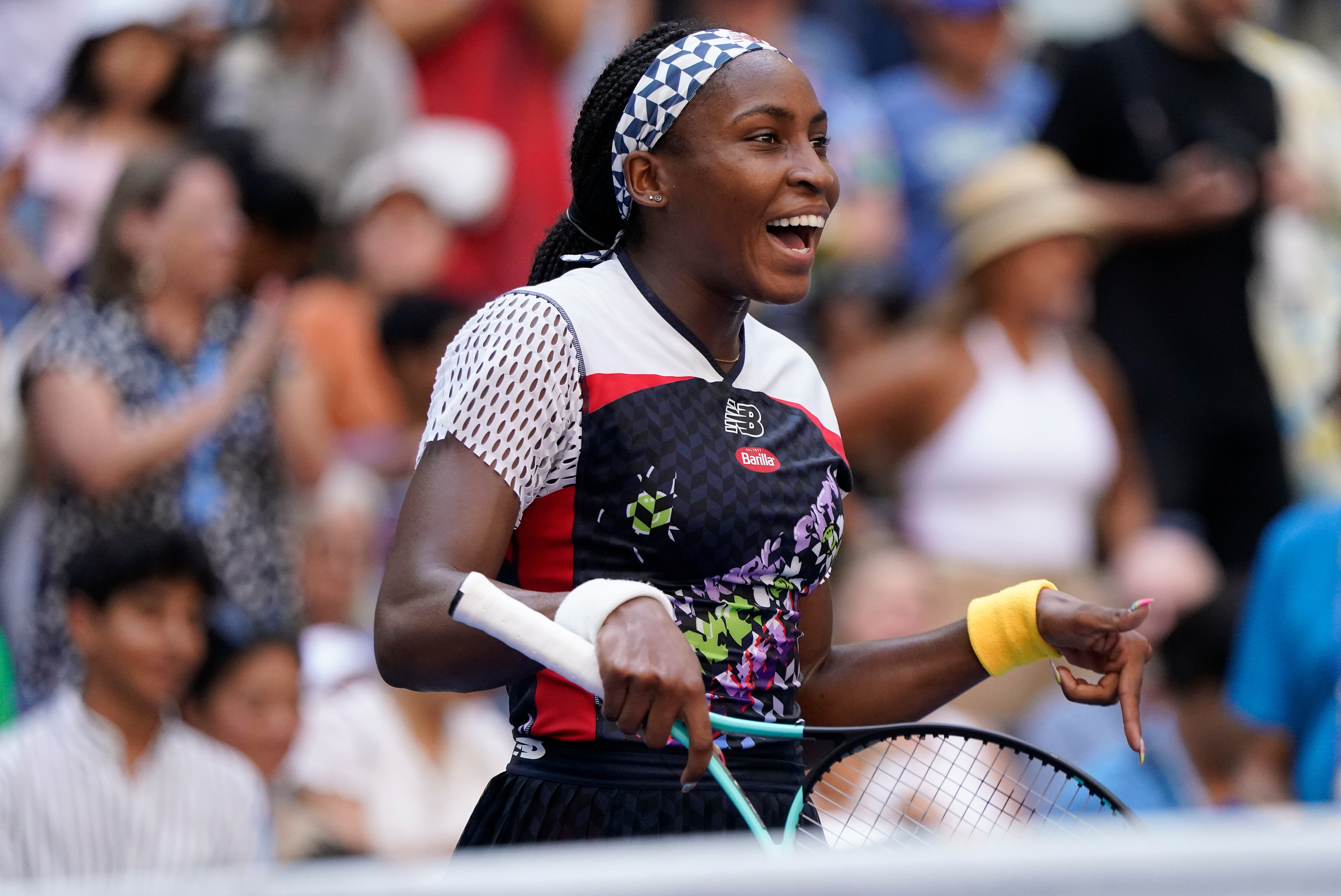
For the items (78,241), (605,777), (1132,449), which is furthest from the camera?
(1132,449)

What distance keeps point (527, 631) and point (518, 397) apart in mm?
355

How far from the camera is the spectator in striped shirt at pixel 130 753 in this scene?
15.0 ft

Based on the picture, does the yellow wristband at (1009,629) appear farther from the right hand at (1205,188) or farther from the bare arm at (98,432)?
the right hand at (1205,188)

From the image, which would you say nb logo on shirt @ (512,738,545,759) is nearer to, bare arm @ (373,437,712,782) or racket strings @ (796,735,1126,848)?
bare arm @ (373,437,712,782)

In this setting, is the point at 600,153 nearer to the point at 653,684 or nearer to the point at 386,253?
the point at 653,684

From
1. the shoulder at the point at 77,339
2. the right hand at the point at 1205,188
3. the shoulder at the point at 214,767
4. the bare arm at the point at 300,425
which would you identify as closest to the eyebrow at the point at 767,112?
the shoulder at the point at 214,767

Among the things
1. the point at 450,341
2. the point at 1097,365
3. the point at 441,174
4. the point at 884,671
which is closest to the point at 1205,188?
the point at 1097,365

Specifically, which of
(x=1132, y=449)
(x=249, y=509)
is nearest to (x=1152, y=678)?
(x=1132, y=449)

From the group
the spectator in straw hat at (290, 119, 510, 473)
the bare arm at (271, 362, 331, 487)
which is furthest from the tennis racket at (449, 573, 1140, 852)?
the spectator in straw hat at (290, 119, 510, 473)

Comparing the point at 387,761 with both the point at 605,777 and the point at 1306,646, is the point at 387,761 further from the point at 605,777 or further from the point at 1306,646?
the point at 605,777

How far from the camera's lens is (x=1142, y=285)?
6.98 m

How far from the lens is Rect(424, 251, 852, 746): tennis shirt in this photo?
2.46 metres

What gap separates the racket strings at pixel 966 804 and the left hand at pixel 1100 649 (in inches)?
4.6

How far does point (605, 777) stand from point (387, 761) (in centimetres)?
303
